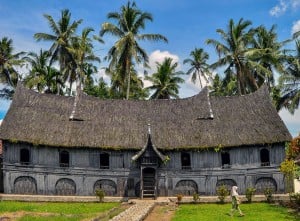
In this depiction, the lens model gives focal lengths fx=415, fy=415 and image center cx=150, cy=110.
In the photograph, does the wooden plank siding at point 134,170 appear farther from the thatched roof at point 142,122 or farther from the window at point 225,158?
the thatched roof at point 142,122

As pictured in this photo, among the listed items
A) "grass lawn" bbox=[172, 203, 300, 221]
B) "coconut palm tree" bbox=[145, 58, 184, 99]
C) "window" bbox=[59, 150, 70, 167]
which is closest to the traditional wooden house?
"window" bbox=[59, 150, 70, 167]

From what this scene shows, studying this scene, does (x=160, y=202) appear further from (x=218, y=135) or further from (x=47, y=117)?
(x=47, y=117)

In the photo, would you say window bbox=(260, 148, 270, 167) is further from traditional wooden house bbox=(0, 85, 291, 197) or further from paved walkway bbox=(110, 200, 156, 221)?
paved walkway bbox=(110, 200, 156, 221)

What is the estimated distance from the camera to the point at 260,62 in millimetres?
52344

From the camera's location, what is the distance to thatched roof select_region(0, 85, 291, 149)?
119 ft

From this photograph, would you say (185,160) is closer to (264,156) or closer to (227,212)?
(264,156)

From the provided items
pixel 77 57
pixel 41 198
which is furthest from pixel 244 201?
pixel 77 57

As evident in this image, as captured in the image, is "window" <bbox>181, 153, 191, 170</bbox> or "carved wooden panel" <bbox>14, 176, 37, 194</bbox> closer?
"carved wooden panel" <bbox>14, 176, 37, 194</bbox>

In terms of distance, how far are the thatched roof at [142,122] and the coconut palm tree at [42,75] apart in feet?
40.2

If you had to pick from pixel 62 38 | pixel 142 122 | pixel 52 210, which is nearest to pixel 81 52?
pixel 62 38

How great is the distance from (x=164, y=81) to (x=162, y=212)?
113 feet

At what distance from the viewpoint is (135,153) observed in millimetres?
37031

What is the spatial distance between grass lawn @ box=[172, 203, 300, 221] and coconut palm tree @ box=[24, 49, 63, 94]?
29.1 meters

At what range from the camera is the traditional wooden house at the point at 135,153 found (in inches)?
1398
